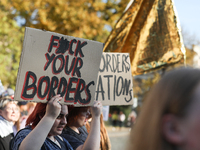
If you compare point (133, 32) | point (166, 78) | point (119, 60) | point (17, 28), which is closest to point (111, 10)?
point (17, 28)

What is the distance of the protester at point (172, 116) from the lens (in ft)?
2.59

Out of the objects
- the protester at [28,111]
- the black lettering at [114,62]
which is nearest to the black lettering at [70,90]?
the black lettering at [114,62]

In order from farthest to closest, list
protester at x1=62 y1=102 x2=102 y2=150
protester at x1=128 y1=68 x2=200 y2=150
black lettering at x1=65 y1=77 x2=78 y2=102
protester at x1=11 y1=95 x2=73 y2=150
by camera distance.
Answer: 1. protester at x1=62 y1=102 x2=102 y2=150
2. black lettering at x1=65 y1=77 x2=78 y2=102
3. protester at x1=11 y1=95 x2=73 y2=150
4. protester at x1=128 y1=68 x2=200 y2=150

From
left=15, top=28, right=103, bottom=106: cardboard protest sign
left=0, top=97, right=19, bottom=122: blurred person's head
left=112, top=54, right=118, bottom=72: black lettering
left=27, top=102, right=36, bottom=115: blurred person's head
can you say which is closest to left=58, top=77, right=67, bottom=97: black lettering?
left=15, top=28, right=103, bottom=106: cardboard protest sign

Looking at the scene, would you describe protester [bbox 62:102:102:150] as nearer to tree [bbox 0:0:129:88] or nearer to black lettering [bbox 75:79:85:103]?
black lettering [bbox 75:79:85:103]

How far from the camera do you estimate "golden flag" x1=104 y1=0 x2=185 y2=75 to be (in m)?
3.59

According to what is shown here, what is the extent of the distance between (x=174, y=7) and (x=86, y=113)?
72.7 inches

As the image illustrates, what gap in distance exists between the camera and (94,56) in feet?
7.95

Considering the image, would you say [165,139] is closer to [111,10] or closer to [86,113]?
[86,113]

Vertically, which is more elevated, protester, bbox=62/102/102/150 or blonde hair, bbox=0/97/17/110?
blonde hair, bbox=0/97/17/110

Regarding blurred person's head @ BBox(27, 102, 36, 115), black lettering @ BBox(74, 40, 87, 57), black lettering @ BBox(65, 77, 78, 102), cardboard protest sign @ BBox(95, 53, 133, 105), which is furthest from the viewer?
blurred person's head @ BBox(27, 102, 36, 115)

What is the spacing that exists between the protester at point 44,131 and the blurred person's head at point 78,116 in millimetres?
265

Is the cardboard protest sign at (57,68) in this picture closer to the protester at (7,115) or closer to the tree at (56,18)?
the protester at (7,115)

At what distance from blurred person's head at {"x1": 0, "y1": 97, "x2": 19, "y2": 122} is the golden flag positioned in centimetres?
144
